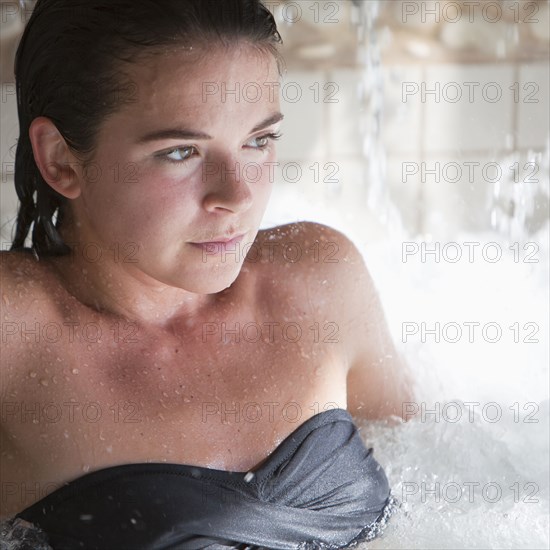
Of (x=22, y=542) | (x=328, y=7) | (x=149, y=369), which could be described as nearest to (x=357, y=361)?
(x=149, y=369)

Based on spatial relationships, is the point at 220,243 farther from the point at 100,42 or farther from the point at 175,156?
the point at 100,42

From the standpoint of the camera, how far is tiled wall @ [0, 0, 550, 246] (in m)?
1.37

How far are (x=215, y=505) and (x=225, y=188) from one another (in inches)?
10.1

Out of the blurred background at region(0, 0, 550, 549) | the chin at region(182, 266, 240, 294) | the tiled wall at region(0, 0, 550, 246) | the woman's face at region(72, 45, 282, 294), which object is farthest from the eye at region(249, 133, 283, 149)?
the tiled wall at region(0, 0, 550, 246)

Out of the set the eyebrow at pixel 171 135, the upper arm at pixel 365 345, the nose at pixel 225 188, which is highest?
the eyebrow at pixel 171 135

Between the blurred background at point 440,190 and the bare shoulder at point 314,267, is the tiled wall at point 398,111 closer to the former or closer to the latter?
the blurred background at point 440,190

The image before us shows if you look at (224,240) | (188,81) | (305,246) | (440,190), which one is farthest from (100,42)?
(440,190)

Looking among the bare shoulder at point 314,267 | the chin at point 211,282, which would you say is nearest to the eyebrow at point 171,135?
the chin at point 211,282

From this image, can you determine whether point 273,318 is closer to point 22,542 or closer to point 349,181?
point 22,542

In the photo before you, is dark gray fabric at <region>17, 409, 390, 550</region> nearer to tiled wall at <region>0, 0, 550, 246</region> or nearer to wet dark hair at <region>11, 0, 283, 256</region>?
wet dark hair at <region>11, 0, 283, 256</region>

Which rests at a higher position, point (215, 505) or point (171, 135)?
point (171, 135)

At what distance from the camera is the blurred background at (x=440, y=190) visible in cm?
97

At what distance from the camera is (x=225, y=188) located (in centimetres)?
66

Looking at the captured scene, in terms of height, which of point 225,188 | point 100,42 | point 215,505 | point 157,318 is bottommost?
point 215,505
